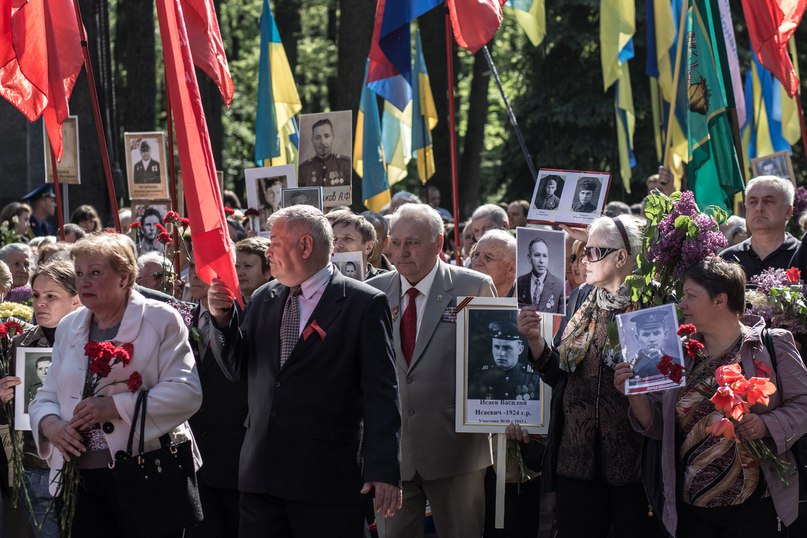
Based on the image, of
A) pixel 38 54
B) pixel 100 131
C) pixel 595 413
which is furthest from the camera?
pixel 38 54

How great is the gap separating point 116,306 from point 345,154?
14.4ft

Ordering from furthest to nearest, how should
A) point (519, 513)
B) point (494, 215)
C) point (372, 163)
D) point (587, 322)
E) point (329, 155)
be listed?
point (372, 163) < point (494, 215) < point (329, 155) < point (519, 513) < point (587, 322)

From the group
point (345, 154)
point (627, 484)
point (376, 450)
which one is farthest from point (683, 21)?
point (376, 450)

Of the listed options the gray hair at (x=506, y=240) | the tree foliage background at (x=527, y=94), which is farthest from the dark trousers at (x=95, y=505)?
the tree foliage background at (x=527, y=94)

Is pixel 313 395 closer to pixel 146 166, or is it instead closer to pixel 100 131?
pixel 100 131

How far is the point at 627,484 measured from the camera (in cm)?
580

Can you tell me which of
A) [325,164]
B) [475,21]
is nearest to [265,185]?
[325,164]

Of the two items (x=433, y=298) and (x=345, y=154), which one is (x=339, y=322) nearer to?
(x=433, y=298)

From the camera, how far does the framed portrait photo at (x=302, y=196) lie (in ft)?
28.6

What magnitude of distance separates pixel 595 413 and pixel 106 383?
7.78ft

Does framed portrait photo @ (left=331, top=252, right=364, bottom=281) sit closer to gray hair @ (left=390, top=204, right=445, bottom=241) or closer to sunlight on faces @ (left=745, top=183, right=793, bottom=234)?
gray hair @ (left=390, top=204, right=445, bottom=241)

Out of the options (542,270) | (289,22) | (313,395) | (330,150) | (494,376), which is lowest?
(494,376)

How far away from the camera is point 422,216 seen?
6516mm

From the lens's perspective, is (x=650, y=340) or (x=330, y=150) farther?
(x=330, y=150)
